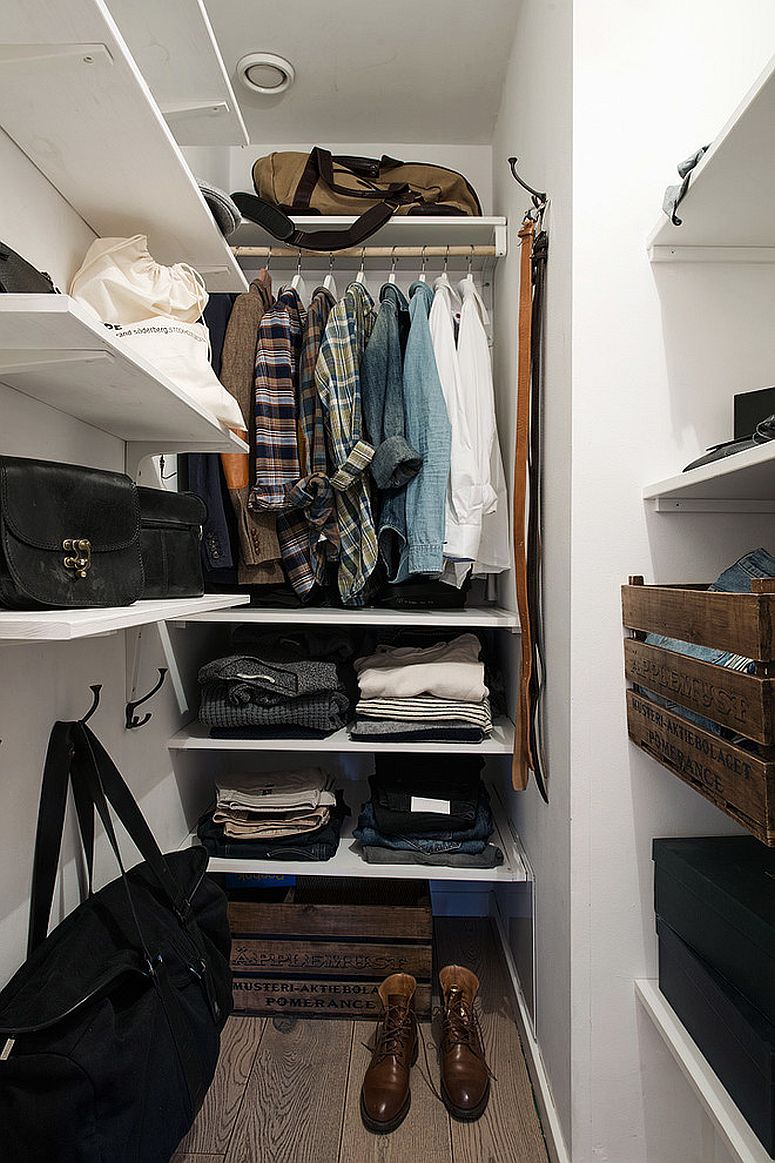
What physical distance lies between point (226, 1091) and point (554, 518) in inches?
51.1

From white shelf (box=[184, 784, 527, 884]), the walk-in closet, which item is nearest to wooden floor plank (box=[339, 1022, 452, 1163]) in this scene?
the walk-in closet

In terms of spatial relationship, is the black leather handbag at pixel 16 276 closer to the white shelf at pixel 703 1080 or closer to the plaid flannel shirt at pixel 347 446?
the plaid flannel shirt at pixel 347 446

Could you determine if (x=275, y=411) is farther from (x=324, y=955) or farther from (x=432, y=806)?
(x=324, y=955)

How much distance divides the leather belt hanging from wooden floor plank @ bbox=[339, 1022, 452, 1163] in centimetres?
65

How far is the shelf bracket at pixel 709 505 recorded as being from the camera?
47.4 inches

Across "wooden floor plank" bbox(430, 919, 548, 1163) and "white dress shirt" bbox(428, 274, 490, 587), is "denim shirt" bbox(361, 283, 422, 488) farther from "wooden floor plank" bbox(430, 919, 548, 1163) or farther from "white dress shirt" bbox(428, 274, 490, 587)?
"wooden floor plank" bbox(430, 919, 548, 1163)

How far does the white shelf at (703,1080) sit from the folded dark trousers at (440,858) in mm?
539

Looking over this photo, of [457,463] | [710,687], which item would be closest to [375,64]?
[457,463]

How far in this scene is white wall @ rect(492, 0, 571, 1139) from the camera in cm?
128

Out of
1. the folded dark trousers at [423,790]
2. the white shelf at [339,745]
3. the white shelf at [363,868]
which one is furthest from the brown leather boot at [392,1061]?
the white shelf at [339,745]

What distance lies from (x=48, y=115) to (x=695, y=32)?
99 centimetres

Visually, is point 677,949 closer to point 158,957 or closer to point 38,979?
point 158,957

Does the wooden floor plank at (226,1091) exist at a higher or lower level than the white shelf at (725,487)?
lower

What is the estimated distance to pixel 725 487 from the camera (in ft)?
3.57
